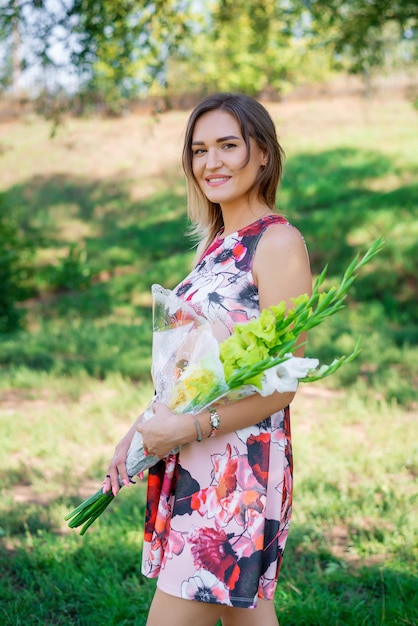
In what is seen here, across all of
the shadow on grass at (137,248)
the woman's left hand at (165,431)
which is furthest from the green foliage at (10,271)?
the woman's left hand at (165,431)

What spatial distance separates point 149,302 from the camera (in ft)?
38.8

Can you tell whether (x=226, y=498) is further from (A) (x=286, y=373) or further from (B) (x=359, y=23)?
(B) (x=359, y=23)

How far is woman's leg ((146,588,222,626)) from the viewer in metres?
2.04

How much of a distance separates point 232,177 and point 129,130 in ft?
63.1

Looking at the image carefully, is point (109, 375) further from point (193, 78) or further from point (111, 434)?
point (193, 78)

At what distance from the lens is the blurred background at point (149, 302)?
3611 millimetres

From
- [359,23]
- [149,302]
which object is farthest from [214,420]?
[149,302]

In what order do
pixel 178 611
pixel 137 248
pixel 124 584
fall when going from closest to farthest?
pixel 178 611, pixel 124 584, pixel 137 248

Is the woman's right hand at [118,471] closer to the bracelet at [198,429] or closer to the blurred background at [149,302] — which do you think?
the bracelet at [198,429]

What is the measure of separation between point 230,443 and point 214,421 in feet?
0.43

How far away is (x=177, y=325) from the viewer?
6.95ft

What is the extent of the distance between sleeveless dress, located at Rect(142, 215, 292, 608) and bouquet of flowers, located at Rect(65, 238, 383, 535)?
0.11m

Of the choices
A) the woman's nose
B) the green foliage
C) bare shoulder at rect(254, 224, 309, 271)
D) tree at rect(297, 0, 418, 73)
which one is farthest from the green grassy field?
tree at rect(297, 0, 418, 73)

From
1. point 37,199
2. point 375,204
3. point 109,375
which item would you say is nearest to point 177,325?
point 109,375
